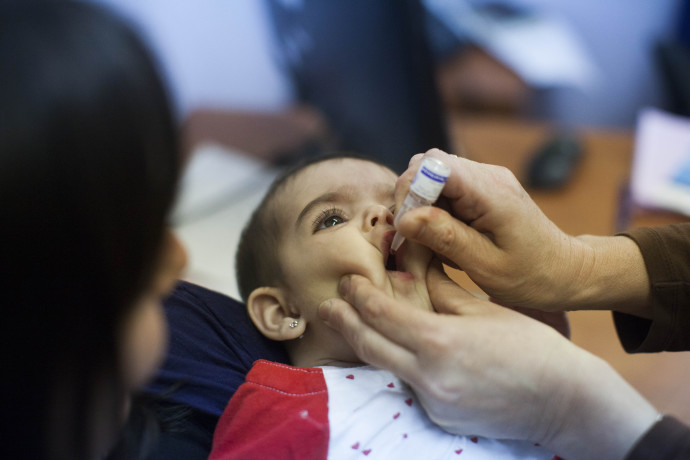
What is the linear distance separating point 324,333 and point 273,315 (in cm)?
9

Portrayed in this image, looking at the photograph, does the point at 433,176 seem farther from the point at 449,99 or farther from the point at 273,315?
the point at 449,99

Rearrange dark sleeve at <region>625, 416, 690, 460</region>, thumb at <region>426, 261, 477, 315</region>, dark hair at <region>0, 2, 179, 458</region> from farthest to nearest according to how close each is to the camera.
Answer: thumb at <region>426, 261, 477, 315</region> < dark sleeve at <region>625, 416, 690, 460</region> < dark hair at <region>0, 2, 179, 458</region>

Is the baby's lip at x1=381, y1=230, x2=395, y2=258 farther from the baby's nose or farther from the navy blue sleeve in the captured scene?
the navy blue sleeve

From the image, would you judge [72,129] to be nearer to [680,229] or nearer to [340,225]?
[340,225]

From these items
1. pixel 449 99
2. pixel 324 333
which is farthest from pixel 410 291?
pixel 449 99

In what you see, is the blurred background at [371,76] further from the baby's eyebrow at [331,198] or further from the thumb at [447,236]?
the thumb at [447,236]

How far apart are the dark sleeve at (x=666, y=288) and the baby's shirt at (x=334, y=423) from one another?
0.26 m

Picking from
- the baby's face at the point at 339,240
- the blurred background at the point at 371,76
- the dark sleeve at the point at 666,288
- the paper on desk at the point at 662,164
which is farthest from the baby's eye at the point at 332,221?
the paper on desk at the point at 662,164

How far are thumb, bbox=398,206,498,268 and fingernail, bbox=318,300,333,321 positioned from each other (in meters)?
0.15

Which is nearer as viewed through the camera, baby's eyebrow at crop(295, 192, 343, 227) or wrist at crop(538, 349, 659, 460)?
wrist at crop(538, 349, 659, 460)

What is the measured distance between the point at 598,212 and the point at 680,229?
2.12ft

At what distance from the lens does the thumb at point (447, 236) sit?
70 centimetres

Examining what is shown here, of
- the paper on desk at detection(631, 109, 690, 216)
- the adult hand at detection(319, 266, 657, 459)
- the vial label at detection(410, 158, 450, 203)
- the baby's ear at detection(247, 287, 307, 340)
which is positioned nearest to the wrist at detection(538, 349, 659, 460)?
the adult hand at detection(319, 266, 657, 459)

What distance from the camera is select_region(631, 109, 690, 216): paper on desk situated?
1465 mm
